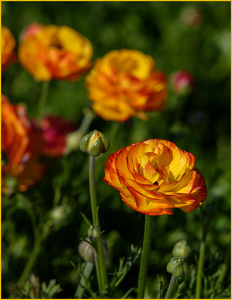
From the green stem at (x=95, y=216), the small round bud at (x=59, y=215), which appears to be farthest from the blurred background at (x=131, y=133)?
the green stem at (x=95, y=216)

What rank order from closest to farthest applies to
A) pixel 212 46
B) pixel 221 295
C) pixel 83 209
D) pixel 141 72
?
pixel 221 295 → pixel 83 209 → pixel 141 72 → pixel 212 46

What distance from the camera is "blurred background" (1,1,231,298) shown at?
95 cm

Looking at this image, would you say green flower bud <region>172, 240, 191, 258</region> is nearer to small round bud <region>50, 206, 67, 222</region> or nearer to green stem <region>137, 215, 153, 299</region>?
green stem <region>137, 215, 153, 299</region>

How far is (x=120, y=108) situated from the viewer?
3.26 feet

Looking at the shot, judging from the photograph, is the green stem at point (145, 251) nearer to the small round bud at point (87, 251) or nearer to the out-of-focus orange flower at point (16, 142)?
the small round bud at point (87, 251)

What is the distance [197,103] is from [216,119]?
0.11 meters

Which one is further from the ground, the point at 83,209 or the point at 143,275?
the point at 143,275

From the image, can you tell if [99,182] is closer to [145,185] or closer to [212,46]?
[145,185]

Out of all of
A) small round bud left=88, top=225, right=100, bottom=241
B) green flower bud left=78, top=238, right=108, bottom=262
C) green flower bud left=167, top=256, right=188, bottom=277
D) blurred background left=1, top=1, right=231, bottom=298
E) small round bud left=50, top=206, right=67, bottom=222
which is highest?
small round bud left=88, top=225, right=100, bottom=241

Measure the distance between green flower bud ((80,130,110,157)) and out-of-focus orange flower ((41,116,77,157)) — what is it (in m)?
0.50

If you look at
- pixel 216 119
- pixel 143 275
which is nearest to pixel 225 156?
pixel 216 119

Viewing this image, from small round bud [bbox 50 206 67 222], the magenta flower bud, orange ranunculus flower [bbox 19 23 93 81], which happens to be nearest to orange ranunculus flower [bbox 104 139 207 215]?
small round bud [bbox 50 206 67 222]

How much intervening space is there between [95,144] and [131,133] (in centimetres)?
98

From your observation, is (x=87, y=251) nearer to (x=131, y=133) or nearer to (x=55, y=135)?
(x=55, y=135)
